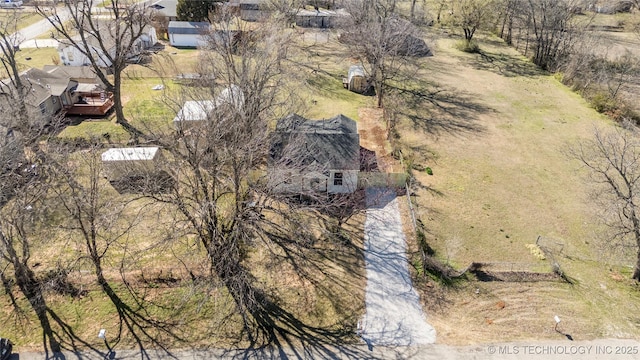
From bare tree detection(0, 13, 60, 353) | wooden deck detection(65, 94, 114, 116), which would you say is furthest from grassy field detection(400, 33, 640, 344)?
wooden deck detection(65, 94, 114, 116)

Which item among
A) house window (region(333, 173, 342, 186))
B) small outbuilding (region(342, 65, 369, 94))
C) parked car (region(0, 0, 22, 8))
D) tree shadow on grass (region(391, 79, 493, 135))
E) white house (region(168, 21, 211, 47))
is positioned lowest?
house window (region(333, 173, 342, 186))

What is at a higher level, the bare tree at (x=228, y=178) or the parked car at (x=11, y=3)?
the parked car at (x=11, y=3)

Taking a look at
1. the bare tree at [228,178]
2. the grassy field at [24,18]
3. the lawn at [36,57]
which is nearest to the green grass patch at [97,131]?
the bare tree at [228,178]

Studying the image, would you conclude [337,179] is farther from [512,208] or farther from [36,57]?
[36,57]

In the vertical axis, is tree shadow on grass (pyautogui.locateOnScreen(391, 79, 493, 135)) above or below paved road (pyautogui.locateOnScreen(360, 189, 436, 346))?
above

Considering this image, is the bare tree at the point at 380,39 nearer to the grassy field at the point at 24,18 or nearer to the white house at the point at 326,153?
the white house at the point at 326,153

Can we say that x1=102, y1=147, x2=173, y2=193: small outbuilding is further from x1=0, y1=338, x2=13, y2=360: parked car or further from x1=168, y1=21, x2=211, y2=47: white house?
x1=168, y1=21, x2=211, y2=47: white house
